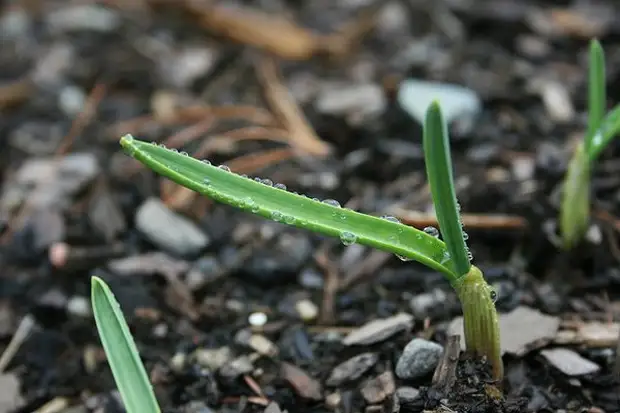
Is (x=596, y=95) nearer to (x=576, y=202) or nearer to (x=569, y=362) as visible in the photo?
(x=576, y=202)

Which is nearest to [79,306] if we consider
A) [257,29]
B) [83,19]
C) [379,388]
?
[379,388]

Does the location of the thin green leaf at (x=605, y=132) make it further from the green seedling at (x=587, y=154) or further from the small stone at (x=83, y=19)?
the small stone at (x=83, y=19)

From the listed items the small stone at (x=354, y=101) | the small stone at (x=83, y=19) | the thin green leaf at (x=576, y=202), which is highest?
the small stone at (x=83, y=19)

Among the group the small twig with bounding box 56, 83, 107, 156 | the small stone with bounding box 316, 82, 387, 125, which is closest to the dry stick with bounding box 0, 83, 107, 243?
the small twig with bounding box 56, 83, 107, 156

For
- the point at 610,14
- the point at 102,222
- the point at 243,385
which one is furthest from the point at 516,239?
the point at 610,14

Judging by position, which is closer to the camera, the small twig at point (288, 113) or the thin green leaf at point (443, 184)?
the thin green leaf at point (443, 184)

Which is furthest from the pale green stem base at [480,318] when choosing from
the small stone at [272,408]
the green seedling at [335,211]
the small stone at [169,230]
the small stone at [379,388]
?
the small stone at [169,230]

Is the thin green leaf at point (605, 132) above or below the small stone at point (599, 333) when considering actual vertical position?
above
